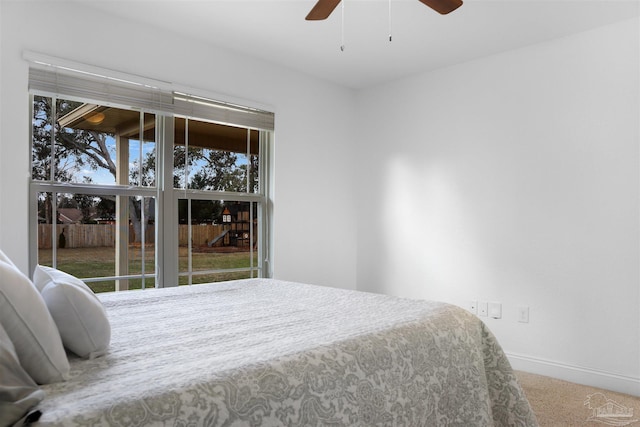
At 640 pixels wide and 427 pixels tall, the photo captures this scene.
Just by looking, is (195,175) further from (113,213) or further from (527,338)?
(527,338)

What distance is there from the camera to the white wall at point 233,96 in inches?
102

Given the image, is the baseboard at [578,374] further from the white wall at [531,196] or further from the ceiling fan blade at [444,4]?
the ceiling fan blade at [444,4]

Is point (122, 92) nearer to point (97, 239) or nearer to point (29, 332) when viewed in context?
point (97, 239)

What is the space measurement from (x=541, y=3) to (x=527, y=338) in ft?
7.51

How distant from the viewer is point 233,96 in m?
3.61

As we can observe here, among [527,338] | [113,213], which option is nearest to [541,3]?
[527,338]

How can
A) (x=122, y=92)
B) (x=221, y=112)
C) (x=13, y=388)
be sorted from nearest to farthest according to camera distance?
(x=13, y=388)
(x=122, y=92)
(x=221, y=112)

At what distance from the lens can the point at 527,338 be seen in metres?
3.41

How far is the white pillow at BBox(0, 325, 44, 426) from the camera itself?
890mm

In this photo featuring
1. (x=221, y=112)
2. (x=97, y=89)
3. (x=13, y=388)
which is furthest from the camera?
(x=221, y=112)

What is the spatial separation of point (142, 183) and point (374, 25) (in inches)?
75.5

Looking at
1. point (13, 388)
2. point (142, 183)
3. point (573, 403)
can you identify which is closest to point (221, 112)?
point (142, 183)

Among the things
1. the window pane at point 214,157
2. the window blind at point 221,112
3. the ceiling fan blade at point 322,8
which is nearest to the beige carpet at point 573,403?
the ceiling fan blade at point 322,8

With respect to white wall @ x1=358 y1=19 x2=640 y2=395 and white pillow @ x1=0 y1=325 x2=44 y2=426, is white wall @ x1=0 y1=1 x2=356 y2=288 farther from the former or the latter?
white pillow @ x1=0 y1=325 x2=44 y2=426
